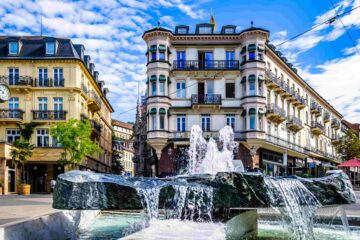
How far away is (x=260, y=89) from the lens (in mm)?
42219

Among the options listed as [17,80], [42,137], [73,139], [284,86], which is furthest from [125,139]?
[73,139]

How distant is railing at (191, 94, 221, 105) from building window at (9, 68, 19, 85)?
17343 mm

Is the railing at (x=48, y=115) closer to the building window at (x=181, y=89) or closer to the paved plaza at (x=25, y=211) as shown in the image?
the building window at (x=181, y=89)

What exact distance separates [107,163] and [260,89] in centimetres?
3244

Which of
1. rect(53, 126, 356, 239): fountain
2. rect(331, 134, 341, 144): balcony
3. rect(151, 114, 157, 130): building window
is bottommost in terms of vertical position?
rect(53, 126, 356, 239): fountain

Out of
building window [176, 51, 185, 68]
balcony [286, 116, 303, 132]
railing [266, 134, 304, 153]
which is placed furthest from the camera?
balcony [286, 116, 303, 132]

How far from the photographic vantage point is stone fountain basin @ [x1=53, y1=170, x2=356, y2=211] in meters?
7.01

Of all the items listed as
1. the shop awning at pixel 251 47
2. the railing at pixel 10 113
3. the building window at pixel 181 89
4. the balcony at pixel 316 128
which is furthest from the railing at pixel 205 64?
the balcony at pixel 316 128

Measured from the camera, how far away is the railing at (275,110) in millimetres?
43822

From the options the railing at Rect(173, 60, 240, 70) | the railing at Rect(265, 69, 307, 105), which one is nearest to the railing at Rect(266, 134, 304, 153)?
the railing at Rect(265, 69, 307, 105)

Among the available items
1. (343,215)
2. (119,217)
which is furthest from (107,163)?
(343,215)

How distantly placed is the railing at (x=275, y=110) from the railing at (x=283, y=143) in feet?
8.36

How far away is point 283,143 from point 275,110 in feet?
15.5

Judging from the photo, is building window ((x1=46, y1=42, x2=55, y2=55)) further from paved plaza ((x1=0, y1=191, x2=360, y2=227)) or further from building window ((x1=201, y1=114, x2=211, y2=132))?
paved plaza ((x1=0, y1=191, x2=360, y2=227))
